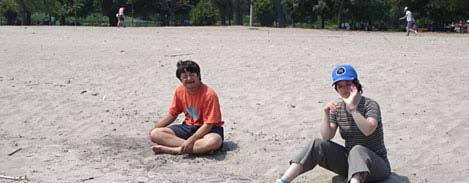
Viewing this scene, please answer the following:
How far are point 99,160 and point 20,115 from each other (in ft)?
8.08

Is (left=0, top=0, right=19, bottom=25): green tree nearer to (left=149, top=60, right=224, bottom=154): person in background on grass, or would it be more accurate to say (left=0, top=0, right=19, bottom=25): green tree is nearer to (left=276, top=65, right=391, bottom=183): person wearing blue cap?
(left=149, top=60, right=224, bottom=154): person in background on grass

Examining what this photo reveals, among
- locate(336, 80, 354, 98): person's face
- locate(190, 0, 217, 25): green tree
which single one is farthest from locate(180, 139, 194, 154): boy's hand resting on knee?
locate(190, 0, 217, 25): green tree

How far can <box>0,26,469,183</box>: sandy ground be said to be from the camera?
541 centimetres

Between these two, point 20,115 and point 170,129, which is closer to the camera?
point 170,129

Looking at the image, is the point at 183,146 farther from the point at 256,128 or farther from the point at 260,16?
the point at 260,16

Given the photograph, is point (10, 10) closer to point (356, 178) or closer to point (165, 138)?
point (165, 138)

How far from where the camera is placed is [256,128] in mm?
7000

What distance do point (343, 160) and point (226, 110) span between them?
3292 mm

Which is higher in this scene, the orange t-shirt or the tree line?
the tree line

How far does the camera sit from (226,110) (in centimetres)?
796

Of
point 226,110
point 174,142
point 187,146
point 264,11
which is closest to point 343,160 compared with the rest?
point 187,146

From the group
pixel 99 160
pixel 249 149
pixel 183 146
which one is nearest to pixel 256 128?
pixel 249 149

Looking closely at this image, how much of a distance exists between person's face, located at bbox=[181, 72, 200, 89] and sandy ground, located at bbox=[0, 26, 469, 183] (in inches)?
26.9

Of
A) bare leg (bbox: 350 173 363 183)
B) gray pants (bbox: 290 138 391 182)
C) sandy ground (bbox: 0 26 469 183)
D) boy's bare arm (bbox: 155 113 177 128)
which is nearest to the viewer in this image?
bare leg (bbox: 350 173 363 183)
